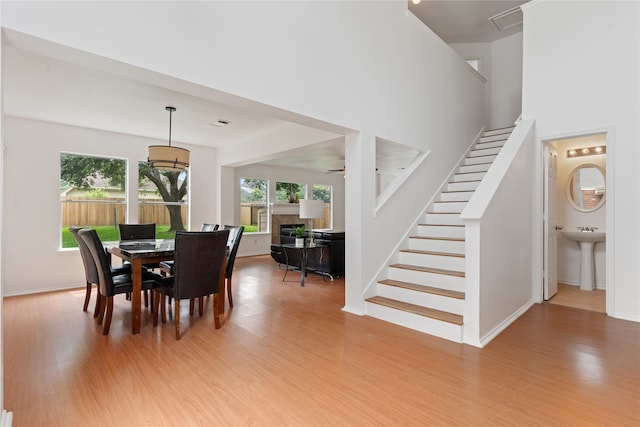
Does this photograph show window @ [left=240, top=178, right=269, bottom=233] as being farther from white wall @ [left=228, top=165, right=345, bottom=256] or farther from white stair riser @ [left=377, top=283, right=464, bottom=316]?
white stair riser @ [left=377, top=283, right=464, bottom=316]

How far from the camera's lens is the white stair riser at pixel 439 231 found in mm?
4195

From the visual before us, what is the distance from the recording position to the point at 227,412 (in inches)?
74.4

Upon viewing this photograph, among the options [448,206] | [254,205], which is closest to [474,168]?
[448,206]

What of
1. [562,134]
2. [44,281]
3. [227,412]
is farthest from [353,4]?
[44,281]

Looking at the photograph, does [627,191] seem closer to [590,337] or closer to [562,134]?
[562,134]

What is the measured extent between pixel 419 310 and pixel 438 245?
1.14 meters

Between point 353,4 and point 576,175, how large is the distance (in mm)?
4204

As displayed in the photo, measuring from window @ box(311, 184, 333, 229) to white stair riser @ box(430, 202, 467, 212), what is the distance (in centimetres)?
520

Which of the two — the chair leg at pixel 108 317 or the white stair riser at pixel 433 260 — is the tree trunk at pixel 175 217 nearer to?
the chair leg at pixel 108 317

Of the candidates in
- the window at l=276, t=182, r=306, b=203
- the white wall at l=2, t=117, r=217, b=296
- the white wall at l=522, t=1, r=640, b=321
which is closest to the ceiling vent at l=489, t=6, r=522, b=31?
the white wall at l=522, t=1, r=640, b=321

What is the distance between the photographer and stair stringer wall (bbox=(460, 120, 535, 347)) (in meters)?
2.81

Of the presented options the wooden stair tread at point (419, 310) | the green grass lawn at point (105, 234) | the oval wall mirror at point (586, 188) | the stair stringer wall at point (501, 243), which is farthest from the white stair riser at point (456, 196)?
the green grass lawn at point (105, 234)

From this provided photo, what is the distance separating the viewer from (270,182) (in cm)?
866

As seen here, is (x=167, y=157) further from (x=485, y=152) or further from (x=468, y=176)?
(x=485, y=152)
